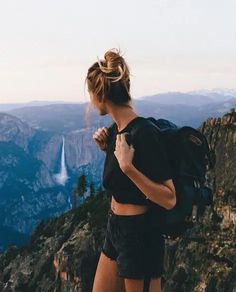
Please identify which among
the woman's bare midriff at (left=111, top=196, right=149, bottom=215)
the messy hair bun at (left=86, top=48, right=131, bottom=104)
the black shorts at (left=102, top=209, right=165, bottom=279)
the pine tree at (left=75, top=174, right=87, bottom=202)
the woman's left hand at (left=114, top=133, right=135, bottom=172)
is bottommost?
the pine tree at (left=75, top=174, right=87, bottom=202)

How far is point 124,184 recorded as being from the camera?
6.06 m

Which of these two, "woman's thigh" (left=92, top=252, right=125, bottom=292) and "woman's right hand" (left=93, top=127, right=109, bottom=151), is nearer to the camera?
"woman's thigh" (left=92, top=252, right=125, bottom=292)

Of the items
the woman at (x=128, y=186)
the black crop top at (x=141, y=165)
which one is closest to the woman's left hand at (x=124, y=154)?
the woman at (x=128, y=186)

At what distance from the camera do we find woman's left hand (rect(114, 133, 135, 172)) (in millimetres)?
5664

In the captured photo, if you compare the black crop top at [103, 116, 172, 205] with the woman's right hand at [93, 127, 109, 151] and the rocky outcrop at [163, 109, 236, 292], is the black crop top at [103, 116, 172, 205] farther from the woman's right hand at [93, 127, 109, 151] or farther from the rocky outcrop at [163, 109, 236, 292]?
the rocky outcrop at [163, 109, 236, 292]

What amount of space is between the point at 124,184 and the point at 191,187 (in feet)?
2.68

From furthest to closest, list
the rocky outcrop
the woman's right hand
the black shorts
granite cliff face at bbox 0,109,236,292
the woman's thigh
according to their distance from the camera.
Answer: granite cliff face at bbox 0,109,236,292 → the rocky outcrop → the woman's right hand → the woman's thigh → the black shorts

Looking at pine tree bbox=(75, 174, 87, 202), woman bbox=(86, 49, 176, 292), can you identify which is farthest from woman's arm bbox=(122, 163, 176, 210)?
pine tree bbox=(75, 174, 87, 202)

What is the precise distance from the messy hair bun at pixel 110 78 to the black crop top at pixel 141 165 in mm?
385

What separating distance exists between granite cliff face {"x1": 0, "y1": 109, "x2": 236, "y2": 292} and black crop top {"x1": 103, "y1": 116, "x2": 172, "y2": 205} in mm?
72469

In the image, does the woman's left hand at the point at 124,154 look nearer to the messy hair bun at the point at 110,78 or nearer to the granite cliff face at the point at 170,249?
the messy hair bun at the point at 110,78

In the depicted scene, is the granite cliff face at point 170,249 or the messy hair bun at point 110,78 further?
the granite cliff face at point 170,249

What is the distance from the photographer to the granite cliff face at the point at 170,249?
81.0 meters

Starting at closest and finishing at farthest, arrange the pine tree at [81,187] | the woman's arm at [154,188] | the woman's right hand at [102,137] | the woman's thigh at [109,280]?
the woman's arm at [154,188] → the woman's thigh at [109,280] → the woman's right hand at [102,137] → the pine tree at [81,187]
